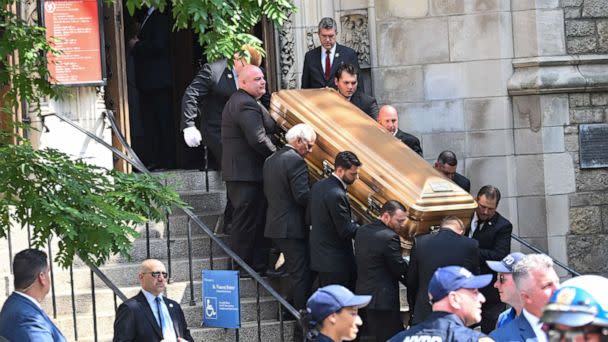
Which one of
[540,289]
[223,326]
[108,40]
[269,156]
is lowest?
[223,326]

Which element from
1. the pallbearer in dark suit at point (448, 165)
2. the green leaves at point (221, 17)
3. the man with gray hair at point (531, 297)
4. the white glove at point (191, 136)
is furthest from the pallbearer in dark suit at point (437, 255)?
the man with gray hair at point (531, 297)

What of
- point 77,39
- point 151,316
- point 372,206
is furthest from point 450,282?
point 77,39

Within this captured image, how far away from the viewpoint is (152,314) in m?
8.77

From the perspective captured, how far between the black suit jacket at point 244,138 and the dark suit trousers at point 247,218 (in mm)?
98

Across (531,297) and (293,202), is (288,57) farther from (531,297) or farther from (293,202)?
(531,297)

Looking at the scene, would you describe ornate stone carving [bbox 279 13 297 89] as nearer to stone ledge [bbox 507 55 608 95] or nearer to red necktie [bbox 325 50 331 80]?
red necktie [bbox 325 50 331 80]

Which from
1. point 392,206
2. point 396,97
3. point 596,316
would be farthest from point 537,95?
point 596,316

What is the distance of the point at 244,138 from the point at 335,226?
1.51 metres

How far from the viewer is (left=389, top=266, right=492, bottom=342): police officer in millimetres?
6000

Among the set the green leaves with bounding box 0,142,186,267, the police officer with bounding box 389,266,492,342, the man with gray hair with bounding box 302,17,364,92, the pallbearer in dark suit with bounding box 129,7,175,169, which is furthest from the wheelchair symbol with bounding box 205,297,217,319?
→ the pallbearer in dark suit with bounding box 129,7,175,169

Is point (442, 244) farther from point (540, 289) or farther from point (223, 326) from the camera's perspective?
point (540, 289)

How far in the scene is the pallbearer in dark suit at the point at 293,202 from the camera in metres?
10.9

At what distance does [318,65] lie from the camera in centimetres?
1284

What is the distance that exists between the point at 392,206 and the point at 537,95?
12.3 feet
